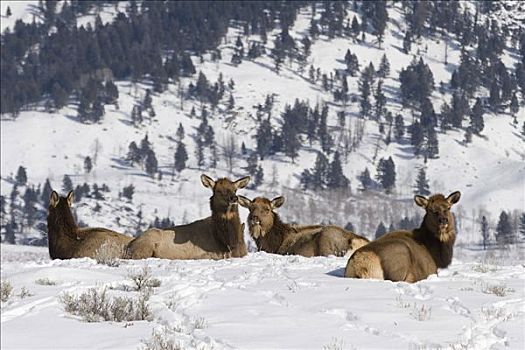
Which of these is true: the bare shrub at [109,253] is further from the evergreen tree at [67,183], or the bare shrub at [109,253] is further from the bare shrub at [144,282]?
the evergreen tree at [67,183]

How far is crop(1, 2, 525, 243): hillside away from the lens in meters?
128

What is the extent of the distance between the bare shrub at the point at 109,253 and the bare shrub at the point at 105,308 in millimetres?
5601

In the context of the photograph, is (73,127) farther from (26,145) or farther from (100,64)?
(100,64)

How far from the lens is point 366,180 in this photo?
492 feet

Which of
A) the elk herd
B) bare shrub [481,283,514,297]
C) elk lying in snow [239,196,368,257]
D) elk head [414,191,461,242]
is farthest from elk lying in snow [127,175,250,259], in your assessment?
bare shrub [481,283,514,297]

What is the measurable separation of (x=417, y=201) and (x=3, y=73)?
623 feet

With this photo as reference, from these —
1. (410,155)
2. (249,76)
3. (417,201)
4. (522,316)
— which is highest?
(249,76)

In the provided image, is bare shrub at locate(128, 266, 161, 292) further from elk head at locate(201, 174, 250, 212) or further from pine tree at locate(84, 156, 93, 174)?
pine tree at locate(84, 156, 93, 174)

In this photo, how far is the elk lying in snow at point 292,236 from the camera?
18.3 metres

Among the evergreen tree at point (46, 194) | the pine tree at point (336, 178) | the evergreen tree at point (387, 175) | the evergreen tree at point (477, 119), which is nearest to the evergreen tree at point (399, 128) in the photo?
the evergreen tree at point (477, 119)

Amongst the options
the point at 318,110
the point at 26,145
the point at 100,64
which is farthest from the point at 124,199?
the point at 100,64

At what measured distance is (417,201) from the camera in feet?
51.6

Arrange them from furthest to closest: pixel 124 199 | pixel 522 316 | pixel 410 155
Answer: pixel 410 155 → pixel 124 199 → pixel 522 316

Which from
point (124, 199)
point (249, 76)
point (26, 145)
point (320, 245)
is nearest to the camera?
point (320, 245)
